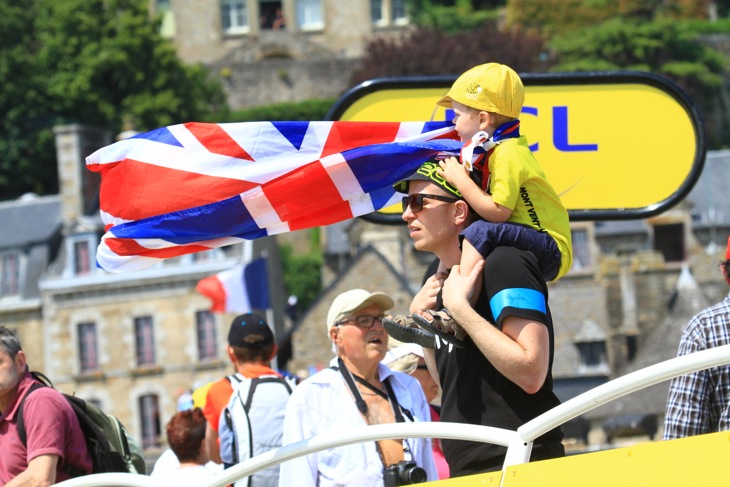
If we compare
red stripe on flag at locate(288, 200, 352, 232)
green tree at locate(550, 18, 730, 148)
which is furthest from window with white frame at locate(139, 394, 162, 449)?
red stripe on flag at locate(288, 200, 352, 232)

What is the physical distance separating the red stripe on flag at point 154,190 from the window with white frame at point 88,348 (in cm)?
5438

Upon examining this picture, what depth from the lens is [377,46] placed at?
276ft

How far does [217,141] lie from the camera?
6344 mm

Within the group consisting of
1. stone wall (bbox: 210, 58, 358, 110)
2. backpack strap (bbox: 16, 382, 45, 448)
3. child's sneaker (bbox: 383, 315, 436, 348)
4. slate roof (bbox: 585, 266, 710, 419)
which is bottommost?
slate roof (bbox: 585, 266, 710, 419)

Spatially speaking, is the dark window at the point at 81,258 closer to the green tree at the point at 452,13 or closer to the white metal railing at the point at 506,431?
the green tree at the point at 452,13

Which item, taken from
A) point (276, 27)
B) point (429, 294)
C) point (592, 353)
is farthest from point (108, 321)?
point (429, 294)

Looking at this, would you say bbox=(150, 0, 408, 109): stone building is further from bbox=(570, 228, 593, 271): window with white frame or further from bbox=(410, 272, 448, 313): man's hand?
bbox=(410, 272, 448, 313): man's hand

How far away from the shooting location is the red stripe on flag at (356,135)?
6.42 m

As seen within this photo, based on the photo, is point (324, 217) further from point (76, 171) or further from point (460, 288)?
point (76, 171)

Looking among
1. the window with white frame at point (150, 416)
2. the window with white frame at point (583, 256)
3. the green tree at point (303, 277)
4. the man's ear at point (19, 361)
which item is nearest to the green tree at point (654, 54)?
the window with white frame at point (583, 256)

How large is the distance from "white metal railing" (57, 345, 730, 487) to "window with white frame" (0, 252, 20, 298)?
56410 millimetres

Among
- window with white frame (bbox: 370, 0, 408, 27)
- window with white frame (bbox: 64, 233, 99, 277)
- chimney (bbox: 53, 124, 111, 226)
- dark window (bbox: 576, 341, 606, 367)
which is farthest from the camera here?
window with white frame (bbox: 370, 0, 408, 27)

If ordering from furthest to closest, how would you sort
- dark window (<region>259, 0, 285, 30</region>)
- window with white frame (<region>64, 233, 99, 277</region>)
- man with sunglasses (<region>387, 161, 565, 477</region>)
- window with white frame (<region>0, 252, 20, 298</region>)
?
dark window (<region>259, 0, 285, 30</region>)
window with white frame (<region>0, 252, 20, 298</region>)
window with white frame (<region>64, 233, 99, 277</region>)
man with sunglasses (<region>387, 161, 565, 477</region>)

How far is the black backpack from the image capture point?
21.6 ft
